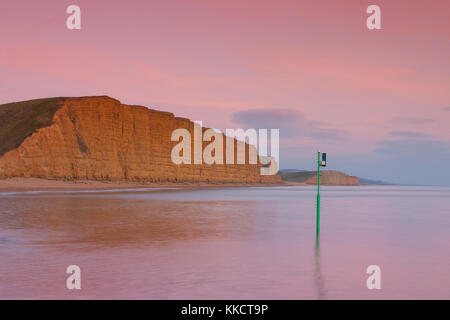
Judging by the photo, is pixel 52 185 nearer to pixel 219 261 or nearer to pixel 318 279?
pixel 219 261

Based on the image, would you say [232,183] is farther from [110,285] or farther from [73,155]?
[110,285]

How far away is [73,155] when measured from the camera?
9812 cm

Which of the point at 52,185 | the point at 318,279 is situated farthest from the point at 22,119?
the point at 318,279

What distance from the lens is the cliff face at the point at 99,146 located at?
292ft

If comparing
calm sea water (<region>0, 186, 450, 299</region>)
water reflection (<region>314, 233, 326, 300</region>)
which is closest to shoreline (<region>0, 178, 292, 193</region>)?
calm sea water (<region>0, 186, 450, 299</region>)

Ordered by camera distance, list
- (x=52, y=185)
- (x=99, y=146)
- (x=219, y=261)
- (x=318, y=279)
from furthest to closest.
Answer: (x=99, y=146)
(x=52, y=185)
(x=219, y=261)
(x=318, y=279)

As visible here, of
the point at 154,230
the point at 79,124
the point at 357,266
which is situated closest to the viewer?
the point at 357,266

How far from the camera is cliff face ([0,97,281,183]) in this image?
89125 millimetres

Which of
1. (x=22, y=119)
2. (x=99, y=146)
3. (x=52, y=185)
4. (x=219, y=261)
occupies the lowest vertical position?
(x=52, y=185)

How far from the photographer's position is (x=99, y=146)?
106 m

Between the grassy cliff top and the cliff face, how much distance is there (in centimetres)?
53

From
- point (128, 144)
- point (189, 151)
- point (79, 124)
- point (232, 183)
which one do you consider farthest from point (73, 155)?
point (232, 183)

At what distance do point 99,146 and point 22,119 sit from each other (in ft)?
64.0
